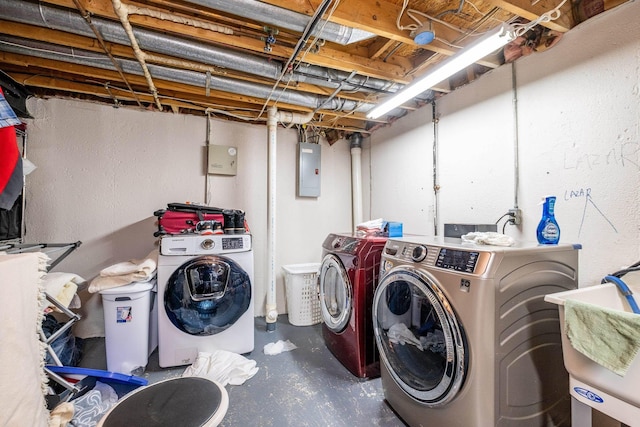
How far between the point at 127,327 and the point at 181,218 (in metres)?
0.90

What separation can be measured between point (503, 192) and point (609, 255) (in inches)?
27.1

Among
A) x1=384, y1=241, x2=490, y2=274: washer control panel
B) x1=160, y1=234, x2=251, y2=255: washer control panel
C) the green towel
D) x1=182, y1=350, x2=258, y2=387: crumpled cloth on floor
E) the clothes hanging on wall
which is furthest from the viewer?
x1=160, y1=234, x2=251, y2=255: washer control panel

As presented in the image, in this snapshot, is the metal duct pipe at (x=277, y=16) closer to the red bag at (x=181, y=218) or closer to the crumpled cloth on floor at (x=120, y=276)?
the red bag at (x=181, y=218)

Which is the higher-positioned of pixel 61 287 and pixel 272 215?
pixel 272 215

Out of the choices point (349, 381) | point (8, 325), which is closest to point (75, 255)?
point (8, 325)

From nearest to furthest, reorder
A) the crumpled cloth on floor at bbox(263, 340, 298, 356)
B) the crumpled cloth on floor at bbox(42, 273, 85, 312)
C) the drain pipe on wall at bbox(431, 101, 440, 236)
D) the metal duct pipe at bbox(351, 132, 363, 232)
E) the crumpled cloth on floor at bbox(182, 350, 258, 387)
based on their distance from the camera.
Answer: the crumpled cloth on floor at bbox(42, 273, 85, 312), the crumpled cloth on floor at bbox(182, 350, 258, 387), the crumpled cloth on floor at bbox(263, 340, 298, 356), the drain pipe on wall at bbox(431, 101, 440, 236), the metal duct pipe at bbox(351, 132, 363, 232)

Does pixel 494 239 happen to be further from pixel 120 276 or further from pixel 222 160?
pixel 222 160

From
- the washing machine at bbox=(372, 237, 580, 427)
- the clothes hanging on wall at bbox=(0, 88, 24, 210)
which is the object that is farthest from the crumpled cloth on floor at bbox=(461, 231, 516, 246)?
the clothes hanging on wall at bbox=(0, 88, 24, 210)

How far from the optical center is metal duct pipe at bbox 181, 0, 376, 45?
57.6 inches

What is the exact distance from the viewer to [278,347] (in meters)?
2.46

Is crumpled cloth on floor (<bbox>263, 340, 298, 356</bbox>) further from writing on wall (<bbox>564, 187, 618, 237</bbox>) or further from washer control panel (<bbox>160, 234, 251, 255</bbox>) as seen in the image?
writing on wall (<bbox>564, 187, 618, 237</bbox>)

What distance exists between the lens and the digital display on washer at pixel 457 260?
3.94 feet

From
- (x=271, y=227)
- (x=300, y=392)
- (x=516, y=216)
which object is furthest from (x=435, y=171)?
(x=300, y=392)

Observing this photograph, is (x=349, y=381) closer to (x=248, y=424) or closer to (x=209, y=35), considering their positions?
(x=248, y=424)
